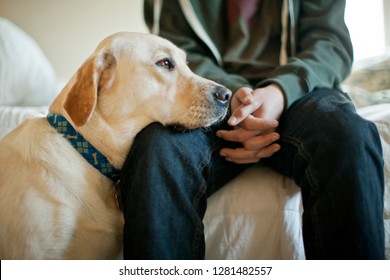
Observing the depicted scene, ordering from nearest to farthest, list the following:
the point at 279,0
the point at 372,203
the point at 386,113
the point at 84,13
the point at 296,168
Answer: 1. the point at 372,203
2. the point at 296,168
3. the point at 386,113
4. the point at 279,0
5. the point at 84,13

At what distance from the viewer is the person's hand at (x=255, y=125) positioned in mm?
708

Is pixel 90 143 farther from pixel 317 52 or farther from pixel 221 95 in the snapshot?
pixel 317 52

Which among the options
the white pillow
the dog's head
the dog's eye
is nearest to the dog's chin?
the dog's head

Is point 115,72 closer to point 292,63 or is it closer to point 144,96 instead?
point 144,96

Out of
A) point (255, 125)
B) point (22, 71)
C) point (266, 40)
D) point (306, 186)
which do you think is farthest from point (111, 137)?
point (22, 71)

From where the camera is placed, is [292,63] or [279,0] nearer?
[292,63]

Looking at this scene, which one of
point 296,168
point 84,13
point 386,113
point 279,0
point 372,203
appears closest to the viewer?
point 372,203

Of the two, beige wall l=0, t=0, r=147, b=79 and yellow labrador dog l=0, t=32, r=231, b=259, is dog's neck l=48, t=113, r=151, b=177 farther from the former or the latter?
beige wall l=0, t=0, r=147, b=79

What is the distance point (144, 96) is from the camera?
0.73 metres

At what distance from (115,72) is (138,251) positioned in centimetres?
41

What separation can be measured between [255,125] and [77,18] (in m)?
0.80

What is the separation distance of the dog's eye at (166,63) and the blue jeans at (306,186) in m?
0.18

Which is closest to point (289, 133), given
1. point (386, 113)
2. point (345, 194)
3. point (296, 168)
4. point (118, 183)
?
point (296, 168)

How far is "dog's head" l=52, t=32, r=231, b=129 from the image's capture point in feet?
2.35
